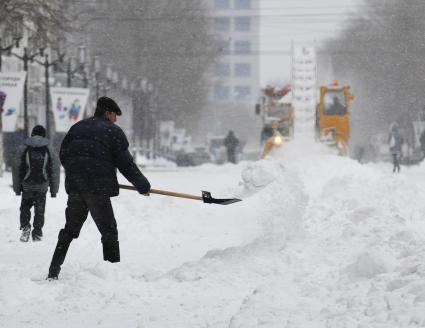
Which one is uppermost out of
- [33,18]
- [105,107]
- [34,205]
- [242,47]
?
[242,47]

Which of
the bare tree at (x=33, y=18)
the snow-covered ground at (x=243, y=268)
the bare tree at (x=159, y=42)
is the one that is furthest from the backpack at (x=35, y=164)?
the bare tree at (x=159, y=42)

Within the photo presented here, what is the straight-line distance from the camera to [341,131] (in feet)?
108

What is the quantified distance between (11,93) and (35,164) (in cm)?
1344

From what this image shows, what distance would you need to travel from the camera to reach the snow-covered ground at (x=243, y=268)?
6.63 meters

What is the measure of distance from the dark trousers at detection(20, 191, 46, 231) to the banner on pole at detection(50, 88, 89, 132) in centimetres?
1763

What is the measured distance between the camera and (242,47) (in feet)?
651

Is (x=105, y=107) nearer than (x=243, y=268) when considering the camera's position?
Yes

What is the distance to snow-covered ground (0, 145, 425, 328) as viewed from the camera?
6.63 m

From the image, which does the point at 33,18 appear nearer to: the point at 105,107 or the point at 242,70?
the point at 105,107

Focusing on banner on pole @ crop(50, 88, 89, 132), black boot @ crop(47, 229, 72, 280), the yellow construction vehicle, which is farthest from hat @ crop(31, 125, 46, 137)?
the yellow construction vehicle

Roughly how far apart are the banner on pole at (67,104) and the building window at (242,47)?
162082 mm

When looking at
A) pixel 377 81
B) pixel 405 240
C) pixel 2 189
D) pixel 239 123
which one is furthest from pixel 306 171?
pixel 239 123

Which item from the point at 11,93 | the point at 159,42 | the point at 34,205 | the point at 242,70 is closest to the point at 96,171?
the point at 34,205

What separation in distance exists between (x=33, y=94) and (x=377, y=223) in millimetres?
55089
